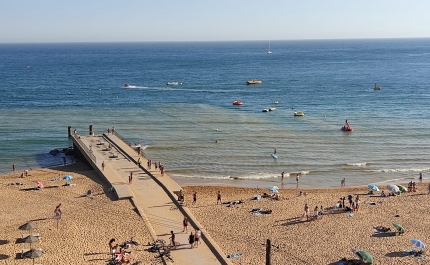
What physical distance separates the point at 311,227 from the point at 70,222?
13.5 m

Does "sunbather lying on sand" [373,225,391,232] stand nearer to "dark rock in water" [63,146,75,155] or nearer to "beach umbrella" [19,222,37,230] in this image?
"beach umbrella" [19,222,37,230]

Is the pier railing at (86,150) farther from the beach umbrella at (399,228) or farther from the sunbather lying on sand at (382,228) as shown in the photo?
the beach umbrella at (399,228)

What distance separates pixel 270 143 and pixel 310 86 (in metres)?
46.9

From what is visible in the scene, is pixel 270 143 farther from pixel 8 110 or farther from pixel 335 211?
pixel 8 110

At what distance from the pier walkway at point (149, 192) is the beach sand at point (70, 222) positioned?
0.84m

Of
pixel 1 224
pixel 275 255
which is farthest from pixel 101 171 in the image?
pixel 275 255

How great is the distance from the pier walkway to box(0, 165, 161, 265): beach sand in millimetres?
837

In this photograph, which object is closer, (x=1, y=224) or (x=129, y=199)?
(x=1, y=224)

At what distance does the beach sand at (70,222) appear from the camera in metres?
21.6

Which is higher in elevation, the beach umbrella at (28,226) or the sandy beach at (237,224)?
the beach umbrella at (28,226)

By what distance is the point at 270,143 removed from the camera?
46562 millimetres

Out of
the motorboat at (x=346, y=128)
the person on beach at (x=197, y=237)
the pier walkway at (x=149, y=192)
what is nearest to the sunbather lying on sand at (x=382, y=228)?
the pier walkway at (x=149, y=192)

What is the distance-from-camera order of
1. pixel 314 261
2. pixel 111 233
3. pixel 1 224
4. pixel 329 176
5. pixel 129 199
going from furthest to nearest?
pixel 329 176 < pixel 129 199 < pixel 1 224 < pixel 111 233 < pixel 314 261

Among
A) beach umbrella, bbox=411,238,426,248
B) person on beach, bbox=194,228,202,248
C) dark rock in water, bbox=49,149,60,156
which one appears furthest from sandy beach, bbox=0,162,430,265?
dark rock in water, bbox=49,149,60,156
